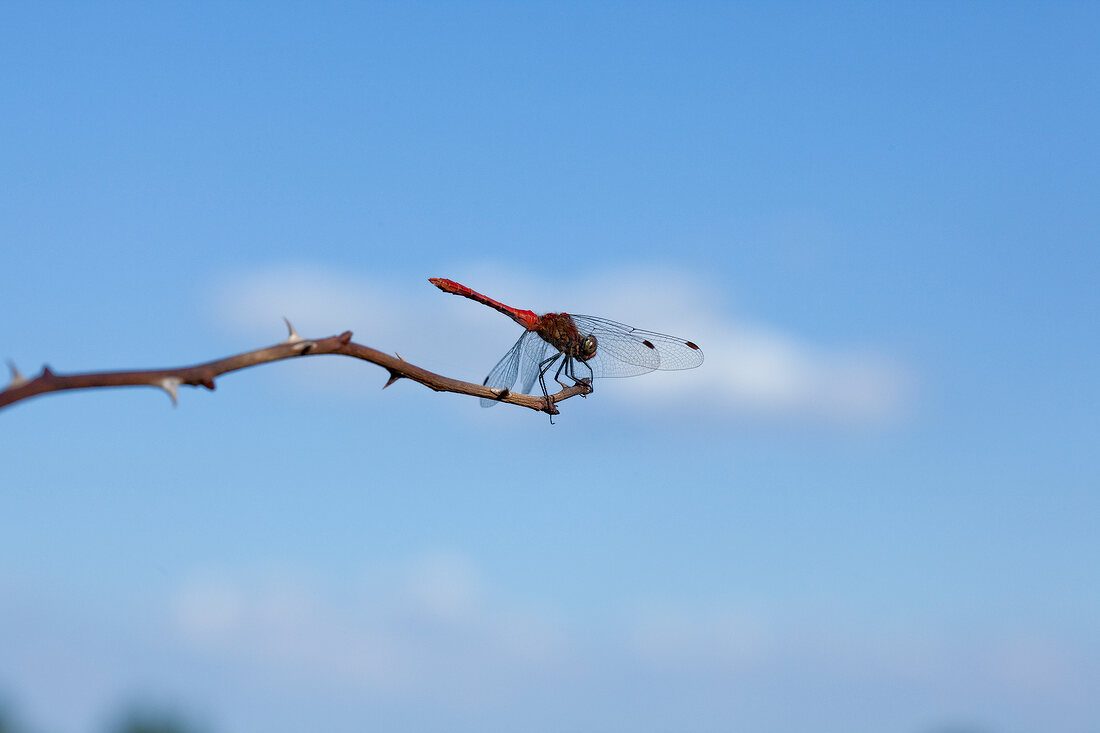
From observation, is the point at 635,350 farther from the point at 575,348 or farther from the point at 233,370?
the point at 233,370

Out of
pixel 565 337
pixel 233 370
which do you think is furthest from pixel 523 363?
pixel 233 370

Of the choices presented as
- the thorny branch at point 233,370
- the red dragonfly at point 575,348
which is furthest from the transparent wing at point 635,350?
the thorny branch at point 233,370

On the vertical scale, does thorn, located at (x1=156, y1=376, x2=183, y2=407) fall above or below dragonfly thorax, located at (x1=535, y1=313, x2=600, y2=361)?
below

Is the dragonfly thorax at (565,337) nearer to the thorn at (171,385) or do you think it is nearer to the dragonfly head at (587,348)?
the dragonfly head at (587,348)

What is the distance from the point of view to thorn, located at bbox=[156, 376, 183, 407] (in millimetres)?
2712

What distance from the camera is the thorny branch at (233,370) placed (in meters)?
2.57

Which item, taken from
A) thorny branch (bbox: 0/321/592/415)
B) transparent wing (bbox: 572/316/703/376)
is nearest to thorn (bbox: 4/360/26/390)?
thorny branch (bbox: 0/321/592/415)

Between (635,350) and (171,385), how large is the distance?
6.00m

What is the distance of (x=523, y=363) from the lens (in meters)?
7.64

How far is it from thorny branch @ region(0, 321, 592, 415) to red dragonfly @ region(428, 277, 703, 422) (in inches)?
101

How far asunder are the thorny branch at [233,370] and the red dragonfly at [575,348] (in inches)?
101

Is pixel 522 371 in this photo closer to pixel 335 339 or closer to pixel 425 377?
pixel 425 377

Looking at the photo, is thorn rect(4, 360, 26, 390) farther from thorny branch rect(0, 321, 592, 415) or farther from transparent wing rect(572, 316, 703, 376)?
transparent wing rect(572, 316, 703, 376)

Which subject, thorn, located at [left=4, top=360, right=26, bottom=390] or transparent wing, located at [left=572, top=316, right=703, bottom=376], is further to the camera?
transparent wing, located at [left=572, top=316, right=703, bottom=376]
